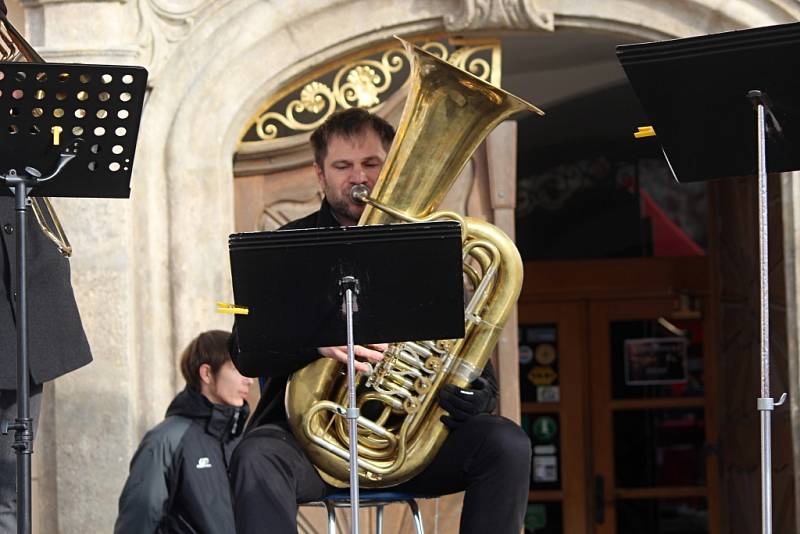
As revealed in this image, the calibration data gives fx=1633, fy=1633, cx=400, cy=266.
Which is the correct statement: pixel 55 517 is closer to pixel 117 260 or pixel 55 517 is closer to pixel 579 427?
pixel 117 260

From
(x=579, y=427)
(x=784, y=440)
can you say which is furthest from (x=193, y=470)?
(x=579, y=427)

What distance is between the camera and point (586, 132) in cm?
1009

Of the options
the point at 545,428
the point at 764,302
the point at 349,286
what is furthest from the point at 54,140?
the point at 545,428

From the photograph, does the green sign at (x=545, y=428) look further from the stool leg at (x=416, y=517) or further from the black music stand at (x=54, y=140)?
the black music stand at (x=54, y=140)

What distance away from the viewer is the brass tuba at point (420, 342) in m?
4.79

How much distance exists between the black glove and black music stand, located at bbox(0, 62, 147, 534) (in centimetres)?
110

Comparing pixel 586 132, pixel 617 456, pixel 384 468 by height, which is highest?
pixel 586 132

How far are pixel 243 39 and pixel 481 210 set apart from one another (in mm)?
1258

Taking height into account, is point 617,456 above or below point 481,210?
below

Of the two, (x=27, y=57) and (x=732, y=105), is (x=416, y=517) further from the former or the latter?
(x=27, y=57)

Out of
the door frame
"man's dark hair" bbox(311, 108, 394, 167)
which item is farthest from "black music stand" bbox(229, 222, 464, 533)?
the door frame

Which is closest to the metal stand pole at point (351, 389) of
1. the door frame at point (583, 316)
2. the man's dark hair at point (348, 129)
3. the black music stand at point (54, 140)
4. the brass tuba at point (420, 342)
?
the brass tuba at point (420, 342)

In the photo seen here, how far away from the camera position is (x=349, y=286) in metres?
4.39

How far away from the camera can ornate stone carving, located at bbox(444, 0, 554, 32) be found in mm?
6797
